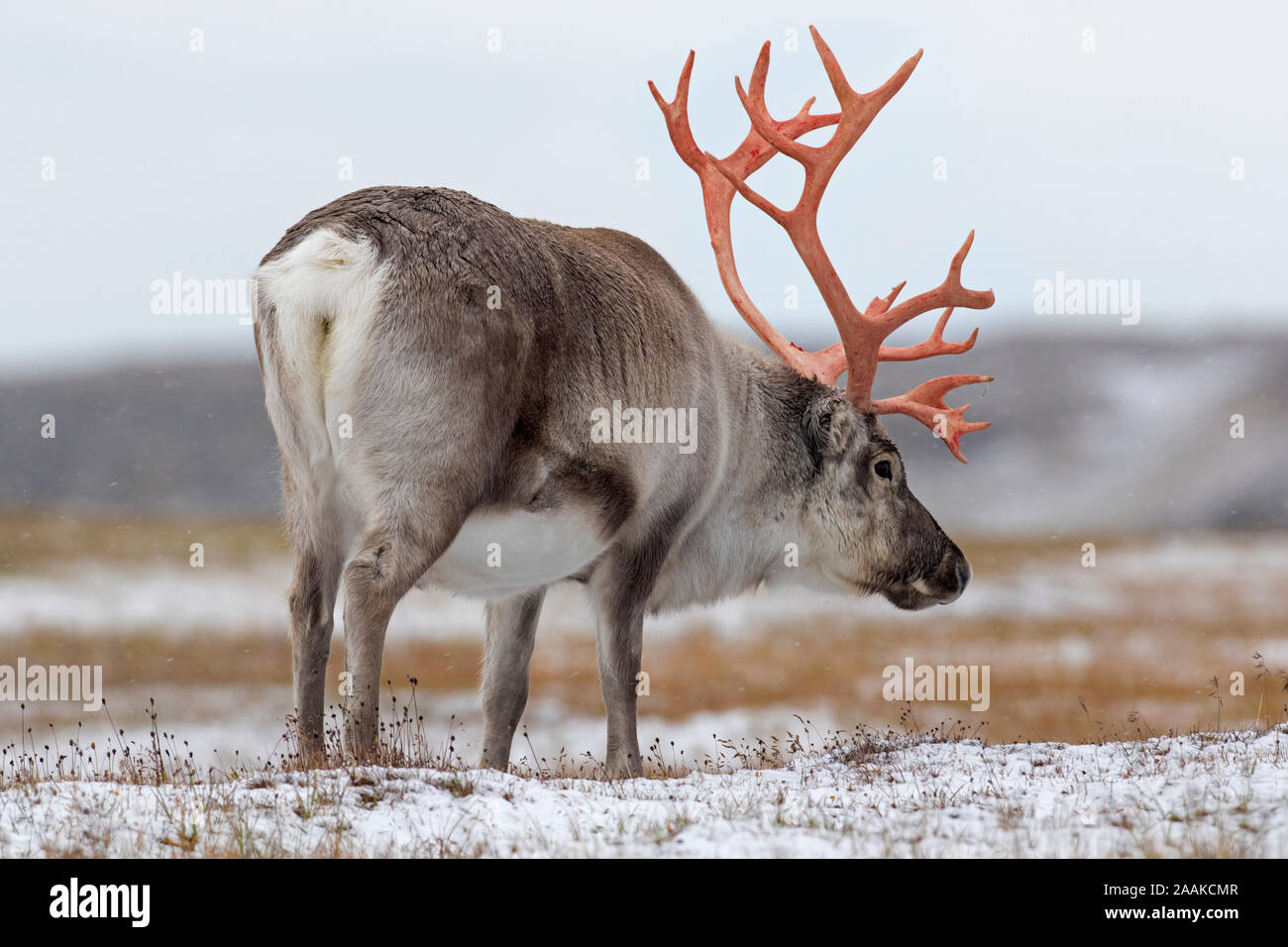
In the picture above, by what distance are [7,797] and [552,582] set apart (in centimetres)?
366

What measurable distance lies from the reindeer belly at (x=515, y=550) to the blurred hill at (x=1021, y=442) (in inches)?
3304

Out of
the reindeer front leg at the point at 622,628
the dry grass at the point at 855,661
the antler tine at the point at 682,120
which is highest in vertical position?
the antler tine at the point at 682,120

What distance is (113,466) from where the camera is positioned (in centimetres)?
12431

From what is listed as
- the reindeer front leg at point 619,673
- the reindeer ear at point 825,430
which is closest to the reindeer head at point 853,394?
the reindeer ear at point 825,430

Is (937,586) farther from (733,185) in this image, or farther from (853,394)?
(733,185)

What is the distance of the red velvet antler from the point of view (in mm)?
9922

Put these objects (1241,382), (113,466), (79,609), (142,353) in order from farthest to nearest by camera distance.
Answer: (142,353), (113,466), (1241,382), (79,609)

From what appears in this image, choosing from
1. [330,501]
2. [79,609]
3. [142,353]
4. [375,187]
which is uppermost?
[142,353]

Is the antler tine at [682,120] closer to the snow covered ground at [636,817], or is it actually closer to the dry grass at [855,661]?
the snow covered ground at [636,817]

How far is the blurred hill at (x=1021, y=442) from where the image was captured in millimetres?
95438

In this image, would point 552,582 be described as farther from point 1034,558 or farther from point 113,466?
point 113,466

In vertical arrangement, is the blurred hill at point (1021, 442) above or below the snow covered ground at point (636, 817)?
above

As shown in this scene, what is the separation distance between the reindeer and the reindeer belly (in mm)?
19
